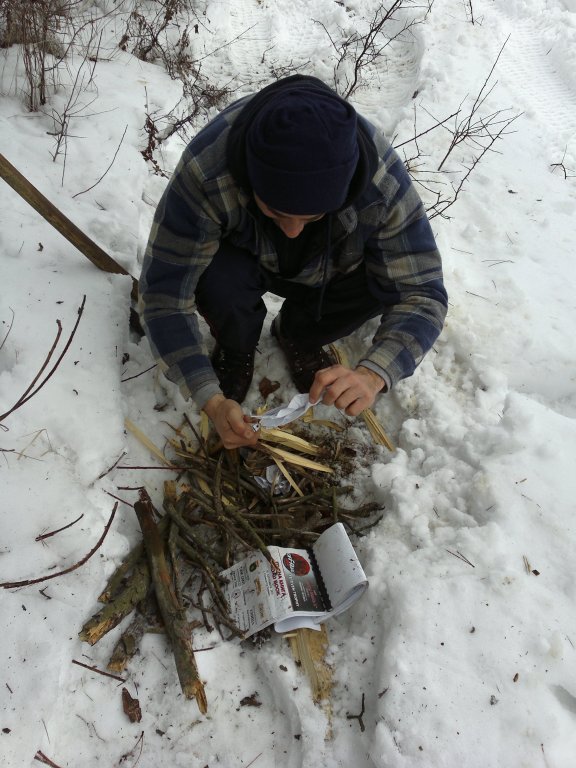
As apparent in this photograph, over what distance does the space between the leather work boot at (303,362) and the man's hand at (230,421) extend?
531 millimetres

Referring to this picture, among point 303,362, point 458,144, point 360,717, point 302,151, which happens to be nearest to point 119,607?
point 360,717

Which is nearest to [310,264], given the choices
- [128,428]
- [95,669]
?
[128,428]

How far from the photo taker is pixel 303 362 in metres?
2.18

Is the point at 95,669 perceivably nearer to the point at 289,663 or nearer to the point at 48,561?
the point at 48,561

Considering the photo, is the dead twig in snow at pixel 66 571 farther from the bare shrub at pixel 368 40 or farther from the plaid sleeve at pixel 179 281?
the bare shrub at pixel 368 40

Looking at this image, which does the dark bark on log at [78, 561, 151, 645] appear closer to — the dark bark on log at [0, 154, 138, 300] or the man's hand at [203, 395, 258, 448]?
the man's hand at [203, 395, 258, 448]

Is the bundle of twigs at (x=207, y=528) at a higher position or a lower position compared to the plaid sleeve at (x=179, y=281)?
lower

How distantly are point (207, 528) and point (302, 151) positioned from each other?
50.5 inches

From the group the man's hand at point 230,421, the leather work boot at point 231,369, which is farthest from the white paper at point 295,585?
the leather work boot at point 231,369

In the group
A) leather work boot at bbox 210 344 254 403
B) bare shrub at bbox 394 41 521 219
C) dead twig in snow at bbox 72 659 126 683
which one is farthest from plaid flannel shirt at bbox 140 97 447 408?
bare shrub at bbox 394 41 521 219

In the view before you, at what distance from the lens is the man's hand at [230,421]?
164cm

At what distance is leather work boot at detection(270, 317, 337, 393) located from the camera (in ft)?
7.13

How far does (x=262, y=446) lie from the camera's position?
1945 millimetres

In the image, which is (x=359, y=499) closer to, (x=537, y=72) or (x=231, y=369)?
Answer: (x=231, y=369)
